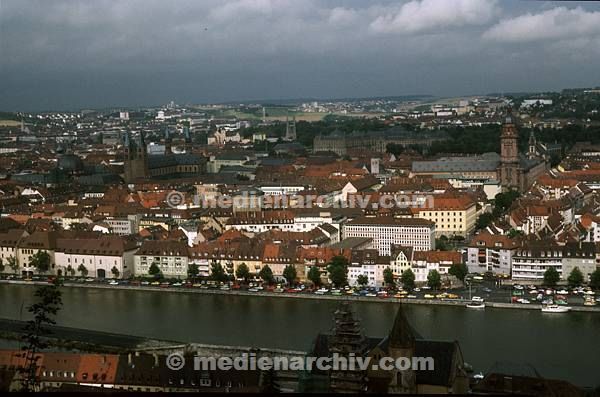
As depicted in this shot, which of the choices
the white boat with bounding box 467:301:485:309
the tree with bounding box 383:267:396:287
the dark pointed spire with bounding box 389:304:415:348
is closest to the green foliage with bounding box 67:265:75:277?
the tree with bounding box 383:267:396:287

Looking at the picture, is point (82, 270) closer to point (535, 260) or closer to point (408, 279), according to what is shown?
point (408, 279)

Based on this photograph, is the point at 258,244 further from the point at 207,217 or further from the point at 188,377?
the point at 188,377

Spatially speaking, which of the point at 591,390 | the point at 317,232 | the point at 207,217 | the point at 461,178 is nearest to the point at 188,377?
the point at 591,390

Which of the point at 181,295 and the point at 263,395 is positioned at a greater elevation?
the point at 263,395

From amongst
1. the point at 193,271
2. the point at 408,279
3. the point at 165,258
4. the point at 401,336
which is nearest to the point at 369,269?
the point at 408,279

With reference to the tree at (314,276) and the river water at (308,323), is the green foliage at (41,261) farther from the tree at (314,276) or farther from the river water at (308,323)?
the tree at (314,276)

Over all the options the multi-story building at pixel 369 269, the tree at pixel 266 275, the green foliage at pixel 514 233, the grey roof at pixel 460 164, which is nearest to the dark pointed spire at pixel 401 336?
the multi-story building at pixel 369 269

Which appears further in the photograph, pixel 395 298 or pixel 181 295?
pixel 181 295
